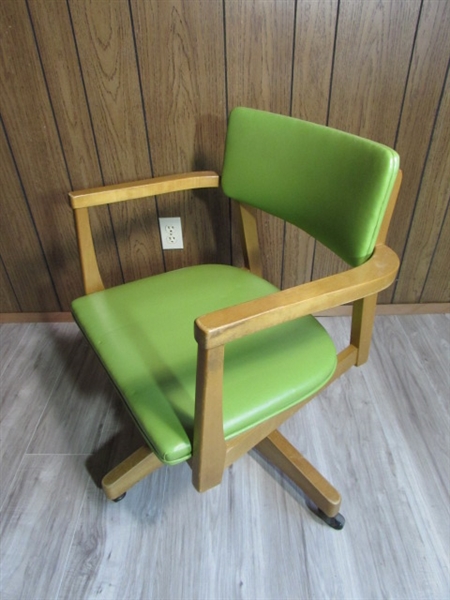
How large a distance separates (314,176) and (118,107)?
63 cm

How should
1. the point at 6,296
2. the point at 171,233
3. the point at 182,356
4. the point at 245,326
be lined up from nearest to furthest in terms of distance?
the point at 245,326, the point at 182,356, the point at 171,233, the point at 6,296

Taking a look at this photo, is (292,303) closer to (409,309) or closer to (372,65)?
(372,65)

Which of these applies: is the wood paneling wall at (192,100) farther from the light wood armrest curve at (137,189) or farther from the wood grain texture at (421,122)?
the light wood armrest curve at (137,189)

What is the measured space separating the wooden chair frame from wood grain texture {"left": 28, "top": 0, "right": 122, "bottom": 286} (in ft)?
1.12

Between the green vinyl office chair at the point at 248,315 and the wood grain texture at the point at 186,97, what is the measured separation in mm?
208

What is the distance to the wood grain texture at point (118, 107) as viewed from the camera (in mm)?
1048

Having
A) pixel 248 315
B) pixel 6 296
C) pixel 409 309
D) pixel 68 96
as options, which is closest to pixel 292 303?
pixel 248 315

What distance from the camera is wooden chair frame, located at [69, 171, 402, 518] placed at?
589mm

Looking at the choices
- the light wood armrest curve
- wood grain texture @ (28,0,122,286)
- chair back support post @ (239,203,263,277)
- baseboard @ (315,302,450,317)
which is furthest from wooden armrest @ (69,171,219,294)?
baseboard @ (315,302,450,317)

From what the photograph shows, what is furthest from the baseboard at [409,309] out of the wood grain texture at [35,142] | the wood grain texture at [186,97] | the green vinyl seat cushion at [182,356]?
the wood grain texture at [35,142]

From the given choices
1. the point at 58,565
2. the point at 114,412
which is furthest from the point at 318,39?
the point at 58,565

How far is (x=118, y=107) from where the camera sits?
45.8 inches

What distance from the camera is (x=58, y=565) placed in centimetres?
92

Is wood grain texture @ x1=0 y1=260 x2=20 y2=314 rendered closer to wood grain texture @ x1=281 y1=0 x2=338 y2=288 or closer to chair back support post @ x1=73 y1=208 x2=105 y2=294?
chair back support post @ x1=73 y1=208 x2=105 y2=294
